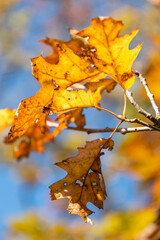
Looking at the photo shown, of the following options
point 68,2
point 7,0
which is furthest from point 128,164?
point 68,2

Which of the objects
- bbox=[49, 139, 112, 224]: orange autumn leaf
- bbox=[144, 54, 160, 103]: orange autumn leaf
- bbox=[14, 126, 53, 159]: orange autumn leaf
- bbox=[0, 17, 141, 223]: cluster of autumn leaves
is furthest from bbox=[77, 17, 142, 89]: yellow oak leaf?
bbox=[144, 54, 160, 103]: orange autumn leaf

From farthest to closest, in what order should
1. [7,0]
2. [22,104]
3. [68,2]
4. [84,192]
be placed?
[68,2], [7,0], [84,192], [22,104]

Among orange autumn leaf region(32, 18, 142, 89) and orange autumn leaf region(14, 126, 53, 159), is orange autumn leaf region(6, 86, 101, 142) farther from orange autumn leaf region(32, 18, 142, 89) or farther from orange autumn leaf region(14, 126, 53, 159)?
orange autumn leaf region(14, 126, 53, 159)

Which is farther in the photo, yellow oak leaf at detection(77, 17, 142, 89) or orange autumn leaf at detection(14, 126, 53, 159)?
orange autumn leaf at detection(14, 126, 53, 159)

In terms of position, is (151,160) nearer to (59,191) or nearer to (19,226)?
(19,226)

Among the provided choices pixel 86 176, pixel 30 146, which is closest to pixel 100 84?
pixel 86 176

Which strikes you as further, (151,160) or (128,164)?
(128,164)

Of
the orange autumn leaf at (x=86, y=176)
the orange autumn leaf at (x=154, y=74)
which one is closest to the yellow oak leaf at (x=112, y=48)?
the orange autumn leaf at (x=86, y=176)

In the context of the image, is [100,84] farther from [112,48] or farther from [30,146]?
[30,146]
